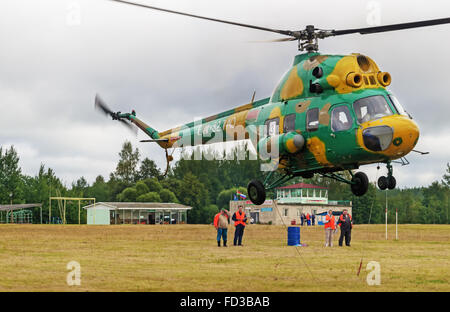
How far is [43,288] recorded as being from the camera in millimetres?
12109

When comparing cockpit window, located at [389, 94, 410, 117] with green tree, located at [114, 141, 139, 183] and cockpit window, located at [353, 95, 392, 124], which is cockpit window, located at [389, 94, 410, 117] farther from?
green tree, located at [114, 141, 139, 183]

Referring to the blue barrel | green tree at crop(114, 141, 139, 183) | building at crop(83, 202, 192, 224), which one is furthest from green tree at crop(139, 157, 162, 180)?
the blue barrel

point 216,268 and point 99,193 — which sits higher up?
point 216,268

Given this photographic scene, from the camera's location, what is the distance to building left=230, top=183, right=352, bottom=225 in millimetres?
72625

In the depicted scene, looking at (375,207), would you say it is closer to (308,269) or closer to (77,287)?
(308,269)

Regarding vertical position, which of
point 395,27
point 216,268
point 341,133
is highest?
point 395,27

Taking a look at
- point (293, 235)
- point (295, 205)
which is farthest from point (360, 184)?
point (295, 205)

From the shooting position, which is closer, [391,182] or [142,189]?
[391,182]

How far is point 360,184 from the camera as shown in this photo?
64.2ft

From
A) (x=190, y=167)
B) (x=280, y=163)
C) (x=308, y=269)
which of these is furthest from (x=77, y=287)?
(x=190, y=167)

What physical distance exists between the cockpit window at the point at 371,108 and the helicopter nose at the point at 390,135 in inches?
8.9

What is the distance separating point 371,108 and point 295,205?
57.1m

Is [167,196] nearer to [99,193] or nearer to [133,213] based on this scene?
[133,213]

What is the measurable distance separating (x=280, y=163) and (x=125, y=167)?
309ft
